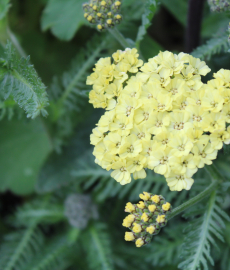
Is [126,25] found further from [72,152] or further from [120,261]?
[120,261]

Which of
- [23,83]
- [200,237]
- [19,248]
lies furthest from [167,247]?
[23,83]

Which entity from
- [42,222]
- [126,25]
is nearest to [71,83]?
[126,25]

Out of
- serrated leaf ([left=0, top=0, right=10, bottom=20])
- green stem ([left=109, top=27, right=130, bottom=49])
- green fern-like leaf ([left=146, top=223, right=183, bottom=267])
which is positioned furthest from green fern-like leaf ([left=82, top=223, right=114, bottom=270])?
serrated leaf ([left=0, top=0, right=10, bottom=20])

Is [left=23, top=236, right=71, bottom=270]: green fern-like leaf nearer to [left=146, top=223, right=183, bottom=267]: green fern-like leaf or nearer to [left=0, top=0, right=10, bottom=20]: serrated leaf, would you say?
[left=146, top=223, right=183, bottom=267]: green fern-like leaf

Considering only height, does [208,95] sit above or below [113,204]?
above

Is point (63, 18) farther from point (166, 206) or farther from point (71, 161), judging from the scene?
point (166, 206)

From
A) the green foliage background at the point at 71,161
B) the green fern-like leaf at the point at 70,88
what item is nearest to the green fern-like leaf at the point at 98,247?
the green foliage background at the point at 71,161
